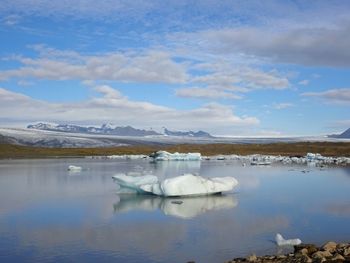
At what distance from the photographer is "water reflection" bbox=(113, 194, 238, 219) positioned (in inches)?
462

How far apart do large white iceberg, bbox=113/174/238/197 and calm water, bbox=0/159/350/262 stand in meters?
0.31

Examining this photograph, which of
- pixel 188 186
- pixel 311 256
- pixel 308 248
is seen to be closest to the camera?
pixel 311 256

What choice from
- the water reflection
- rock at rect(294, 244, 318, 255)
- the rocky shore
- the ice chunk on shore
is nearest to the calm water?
the water reflection

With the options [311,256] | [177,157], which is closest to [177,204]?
[311,256]

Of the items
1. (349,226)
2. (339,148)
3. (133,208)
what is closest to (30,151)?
(339,148)

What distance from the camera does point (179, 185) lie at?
46.0 feet

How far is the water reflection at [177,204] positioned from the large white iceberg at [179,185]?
0.22m

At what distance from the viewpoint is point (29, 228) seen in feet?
31.8

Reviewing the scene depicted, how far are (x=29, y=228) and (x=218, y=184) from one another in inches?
256

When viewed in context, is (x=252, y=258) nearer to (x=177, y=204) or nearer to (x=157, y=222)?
(x=157, y=222)

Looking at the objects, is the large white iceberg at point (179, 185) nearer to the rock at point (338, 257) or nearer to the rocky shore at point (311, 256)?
the rocky shore at point (311, 256)

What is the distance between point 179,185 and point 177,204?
1243mm

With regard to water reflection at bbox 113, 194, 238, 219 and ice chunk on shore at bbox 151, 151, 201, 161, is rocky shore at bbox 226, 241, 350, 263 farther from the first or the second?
ice chunk on shore at bbox 151, 151, 201, 161

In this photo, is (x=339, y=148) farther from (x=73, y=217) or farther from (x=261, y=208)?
(x=73, y=217)
